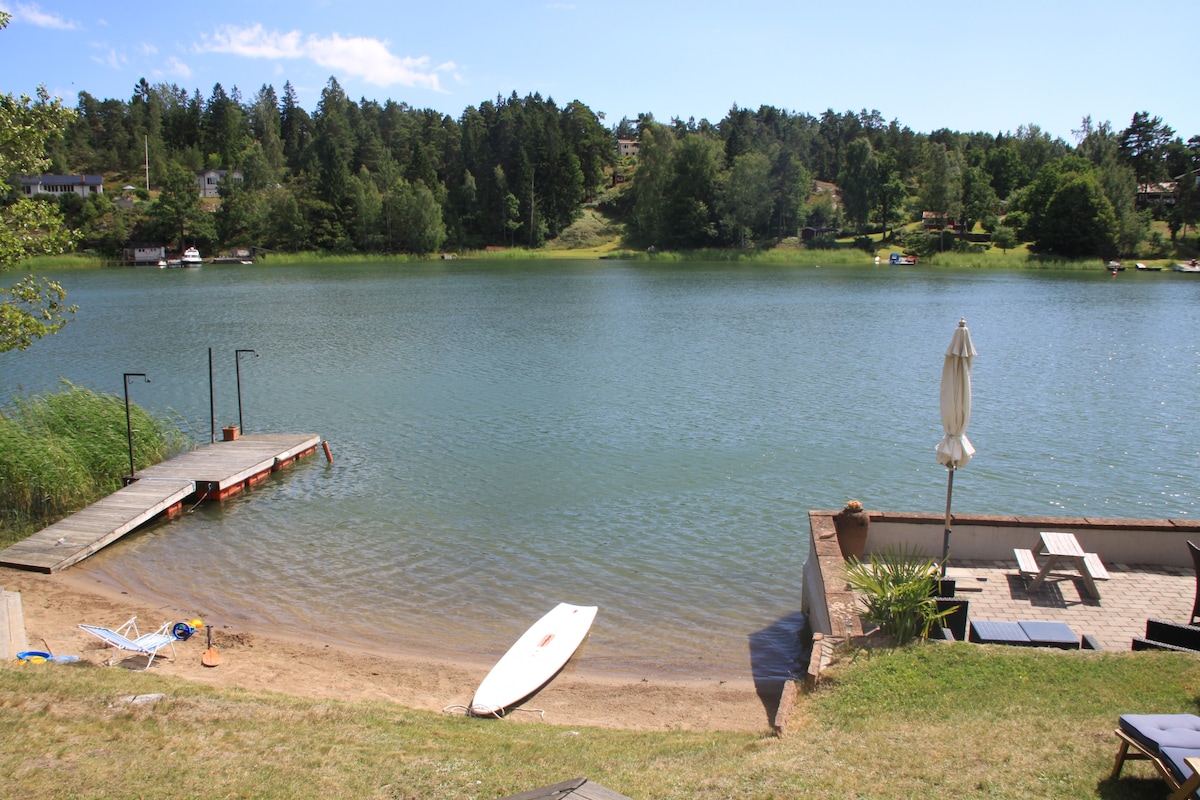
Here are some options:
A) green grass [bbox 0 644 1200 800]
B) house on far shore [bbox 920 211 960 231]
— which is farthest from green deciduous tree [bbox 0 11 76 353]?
house on far shore [bbox 920 211 960 231]

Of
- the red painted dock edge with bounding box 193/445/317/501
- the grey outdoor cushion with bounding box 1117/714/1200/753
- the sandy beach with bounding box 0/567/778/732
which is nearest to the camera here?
the grey outdoor cushion with bounding box 1117/714/1200/753

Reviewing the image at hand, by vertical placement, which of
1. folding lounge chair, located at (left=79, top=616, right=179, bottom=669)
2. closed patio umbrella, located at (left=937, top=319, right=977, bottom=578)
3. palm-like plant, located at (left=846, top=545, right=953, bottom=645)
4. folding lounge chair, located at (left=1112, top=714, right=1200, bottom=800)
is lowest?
folding lounge chair, located at (left=79, top=616, right=179, bottom=669)

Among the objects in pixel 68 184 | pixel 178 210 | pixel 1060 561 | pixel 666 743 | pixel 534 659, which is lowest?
pixel 534 659

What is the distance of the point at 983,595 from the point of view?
1064 centimetres

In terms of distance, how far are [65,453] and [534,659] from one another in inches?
495

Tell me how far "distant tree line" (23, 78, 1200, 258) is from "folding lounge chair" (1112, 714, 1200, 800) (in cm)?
10303

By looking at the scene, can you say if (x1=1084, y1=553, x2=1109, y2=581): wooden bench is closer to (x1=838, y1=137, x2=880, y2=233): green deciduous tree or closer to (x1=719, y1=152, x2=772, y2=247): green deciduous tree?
(x1=719, y1=152, x2=772, y2=247): green deciduous tree

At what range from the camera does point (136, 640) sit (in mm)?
11359

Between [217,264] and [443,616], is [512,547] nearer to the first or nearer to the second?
[443,616]

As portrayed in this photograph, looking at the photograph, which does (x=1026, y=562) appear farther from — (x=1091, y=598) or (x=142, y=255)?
(x=142, y=255)

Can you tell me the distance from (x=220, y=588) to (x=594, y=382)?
62.8 ft

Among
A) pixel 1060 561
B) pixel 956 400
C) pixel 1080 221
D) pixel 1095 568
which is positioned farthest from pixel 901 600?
pixel 1080 221

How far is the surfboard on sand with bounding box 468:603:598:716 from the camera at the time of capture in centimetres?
1034

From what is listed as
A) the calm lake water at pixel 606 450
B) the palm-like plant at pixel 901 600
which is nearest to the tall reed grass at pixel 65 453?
the calm lake water at pixel 606 450
